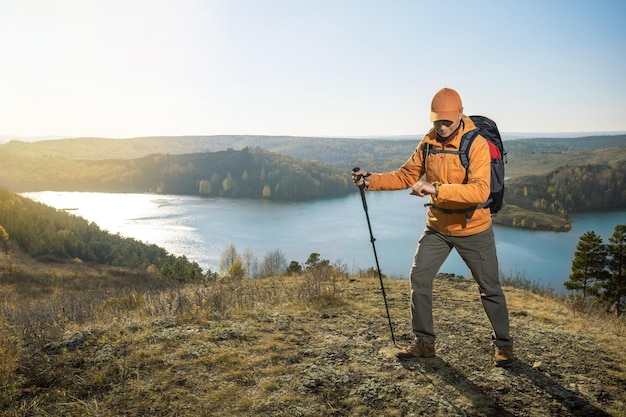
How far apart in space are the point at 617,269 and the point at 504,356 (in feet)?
101

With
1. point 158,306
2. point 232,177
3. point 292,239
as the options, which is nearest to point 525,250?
point 292,239

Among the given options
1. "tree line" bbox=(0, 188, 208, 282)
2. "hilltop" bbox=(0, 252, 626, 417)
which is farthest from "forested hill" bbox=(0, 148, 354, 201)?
"hilltop" bbox=(0, 252, 626, 417)

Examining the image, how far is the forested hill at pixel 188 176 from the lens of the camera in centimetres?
16000

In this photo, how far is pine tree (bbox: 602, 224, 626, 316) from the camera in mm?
26058

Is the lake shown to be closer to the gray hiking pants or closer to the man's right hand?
the gray hiking pants

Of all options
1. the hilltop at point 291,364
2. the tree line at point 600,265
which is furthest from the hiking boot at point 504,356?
the tree line at point 600,265

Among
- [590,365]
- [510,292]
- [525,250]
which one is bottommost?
[525,250]

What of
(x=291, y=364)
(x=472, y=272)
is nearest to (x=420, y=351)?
(x=472, y=272)

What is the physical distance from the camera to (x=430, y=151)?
3.99 m

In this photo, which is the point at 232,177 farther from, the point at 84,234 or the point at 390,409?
the point at 390,409

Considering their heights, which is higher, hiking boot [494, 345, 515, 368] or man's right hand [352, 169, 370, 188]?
man's right hand [352, 169, 370, 188]

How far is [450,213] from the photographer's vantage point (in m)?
3.94

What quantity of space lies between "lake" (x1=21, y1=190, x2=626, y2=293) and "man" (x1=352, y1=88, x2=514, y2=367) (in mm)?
37853

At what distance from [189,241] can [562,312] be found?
80.7 meters
